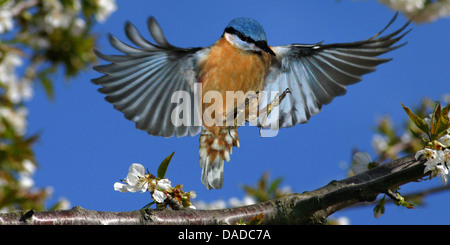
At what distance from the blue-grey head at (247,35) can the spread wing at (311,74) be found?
20 cm

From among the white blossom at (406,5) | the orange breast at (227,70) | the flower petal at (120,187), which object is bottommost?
the flower petal at (120,187)

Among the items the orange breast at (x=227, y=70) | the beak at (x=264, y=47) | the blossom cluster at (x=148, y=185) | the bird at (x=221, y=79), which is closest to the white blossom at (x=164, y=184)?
the blossom cluster at (x=148, y=185)

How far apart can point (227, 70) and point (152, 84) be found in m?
0.47

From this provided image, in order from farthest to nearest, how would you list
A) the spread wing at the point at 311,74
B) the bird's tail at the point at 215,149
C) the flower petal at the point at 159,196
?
the spread wing at the point at 311,74 → the bird's tail at the point at 215,149 → the flower petal at the point at 159,196

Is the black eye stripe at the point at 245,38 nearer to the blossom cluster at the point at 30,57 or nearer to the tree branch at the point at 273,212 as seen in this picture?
the tree branch at the point at 273,212

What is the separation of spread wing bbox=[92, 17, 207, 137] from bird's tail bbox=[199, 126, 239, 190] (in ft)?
0.58

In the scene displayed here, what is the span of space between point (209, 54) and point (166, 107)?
0.42 meters

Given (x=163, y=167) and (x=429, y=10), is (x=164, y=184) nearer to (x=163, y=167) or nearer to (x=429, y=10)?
(x=163, y=167)

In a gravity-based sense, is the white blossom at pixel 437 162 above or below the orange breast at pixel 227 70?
Answer: below

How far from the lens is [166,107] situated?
2.67 m

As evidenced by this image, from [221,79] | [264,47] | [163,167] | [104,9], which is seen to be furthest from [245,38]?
[104,9]

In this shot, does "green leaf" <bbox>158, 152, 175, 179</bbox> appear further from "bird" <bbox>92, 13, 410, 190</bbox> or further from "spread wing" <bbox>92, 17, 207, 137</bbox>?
"spread wing" <bbox>92, 17, 207, 137</bbox>

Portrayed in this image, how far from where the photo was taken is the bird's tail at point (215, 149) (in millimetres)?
2309
